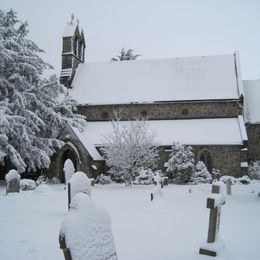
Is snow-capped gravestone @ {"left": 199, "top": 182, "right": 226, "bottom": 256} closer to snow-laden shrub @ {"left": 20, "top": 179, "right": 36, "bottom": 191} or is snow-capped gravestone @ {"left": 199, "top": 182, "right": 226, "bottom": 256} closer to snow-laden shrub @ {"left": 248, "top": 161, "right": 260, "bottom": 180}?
snow-laden shrub @ {"left": 20, "top": 179, "right": 36, "bottom": 191}

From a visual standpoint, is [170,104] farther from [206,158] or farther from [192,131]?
[206,158]

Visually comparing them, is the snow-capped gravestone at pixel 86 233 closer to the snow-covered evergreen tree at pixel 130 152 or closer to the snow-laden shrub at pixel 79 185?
the snow-laden shrub at pixel 79 185

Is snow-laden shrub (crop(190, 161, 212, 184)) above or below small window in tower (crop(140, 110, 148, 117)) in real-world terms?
below

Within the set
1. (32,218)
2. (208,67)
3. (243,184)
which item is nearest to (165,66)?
(208,67)

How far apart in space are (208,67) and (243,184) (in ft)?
42.8

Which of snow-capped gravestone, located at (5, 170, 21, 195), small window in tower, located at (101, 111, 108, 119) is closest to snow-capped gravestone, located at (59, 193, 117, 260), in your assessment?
snow-capped gravestone, located at (5, 170, 21, 195)

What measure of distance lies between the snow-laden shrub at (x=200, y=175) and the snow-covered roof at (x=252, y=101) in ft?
26.1

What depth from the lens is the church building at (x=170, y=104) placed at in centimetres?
2652

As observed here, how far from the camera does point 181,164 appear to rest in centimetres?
2456

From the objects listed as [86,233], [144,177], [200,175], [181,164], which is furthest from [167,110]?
[86,233]

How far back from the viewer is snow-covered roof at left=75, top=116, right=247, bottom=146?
1043 inches

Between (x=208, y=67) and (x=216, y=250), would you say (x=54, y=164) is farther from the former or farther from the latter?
(x=216, y=250)

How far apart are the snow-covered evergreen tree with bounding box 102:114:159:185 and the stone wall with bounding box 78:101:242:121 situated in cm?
548

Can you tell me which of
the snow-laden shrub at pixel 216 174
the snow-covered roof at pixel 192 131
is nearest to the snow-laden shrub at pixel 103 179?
the snow-covered roof at pixel 192 131
